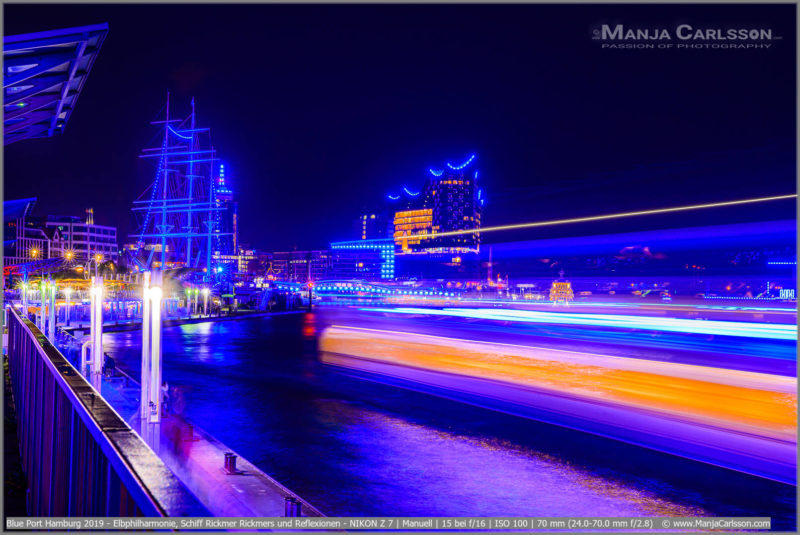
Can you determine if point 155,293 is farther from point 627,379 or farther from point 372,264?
point 372,264

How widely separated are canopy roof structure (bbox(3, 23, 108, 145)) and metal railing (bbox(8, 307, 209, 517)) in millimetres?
4605

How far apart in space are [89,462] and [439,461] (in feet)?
14.7

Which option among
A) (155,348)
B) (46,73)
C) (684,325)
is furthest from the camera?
(684,325)

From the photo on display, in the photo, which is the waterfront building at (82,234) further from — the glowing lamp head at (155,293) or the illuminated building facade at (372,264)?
the glowing lamp head at (155,293)

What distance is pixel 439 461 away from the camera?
7.09 meters

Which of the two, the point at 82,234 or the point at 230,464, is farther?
the point at 82,234

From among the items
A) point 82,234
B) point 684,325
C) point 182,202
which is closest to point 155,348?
point 684,325

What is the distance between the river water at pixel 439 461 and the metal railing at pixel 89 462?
2.22 metres

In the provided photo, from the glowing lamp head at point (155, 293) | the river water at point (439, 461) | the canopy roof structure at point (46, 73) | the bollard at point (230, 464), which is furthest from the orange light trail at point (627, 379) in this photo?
the canopy roof structure at point (46, 73)

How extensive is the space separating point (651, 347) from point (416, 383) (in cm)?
1101

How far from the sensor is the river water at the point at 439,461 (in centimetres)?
558

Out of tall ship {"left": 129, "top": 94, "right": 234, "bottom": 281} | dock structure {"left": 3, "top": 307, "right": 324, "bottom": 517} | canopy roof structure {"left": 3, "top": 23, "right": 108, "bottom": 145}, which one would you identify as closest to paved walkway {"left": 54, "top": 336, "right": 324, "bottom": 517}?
dock structure {"left": 3, "top": 307, "right": 324, "bottom": 517}

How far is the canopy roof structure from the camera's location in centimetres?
822

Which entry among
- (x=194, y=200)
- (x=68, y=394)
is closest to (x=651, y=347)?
(x=68, y=394)
